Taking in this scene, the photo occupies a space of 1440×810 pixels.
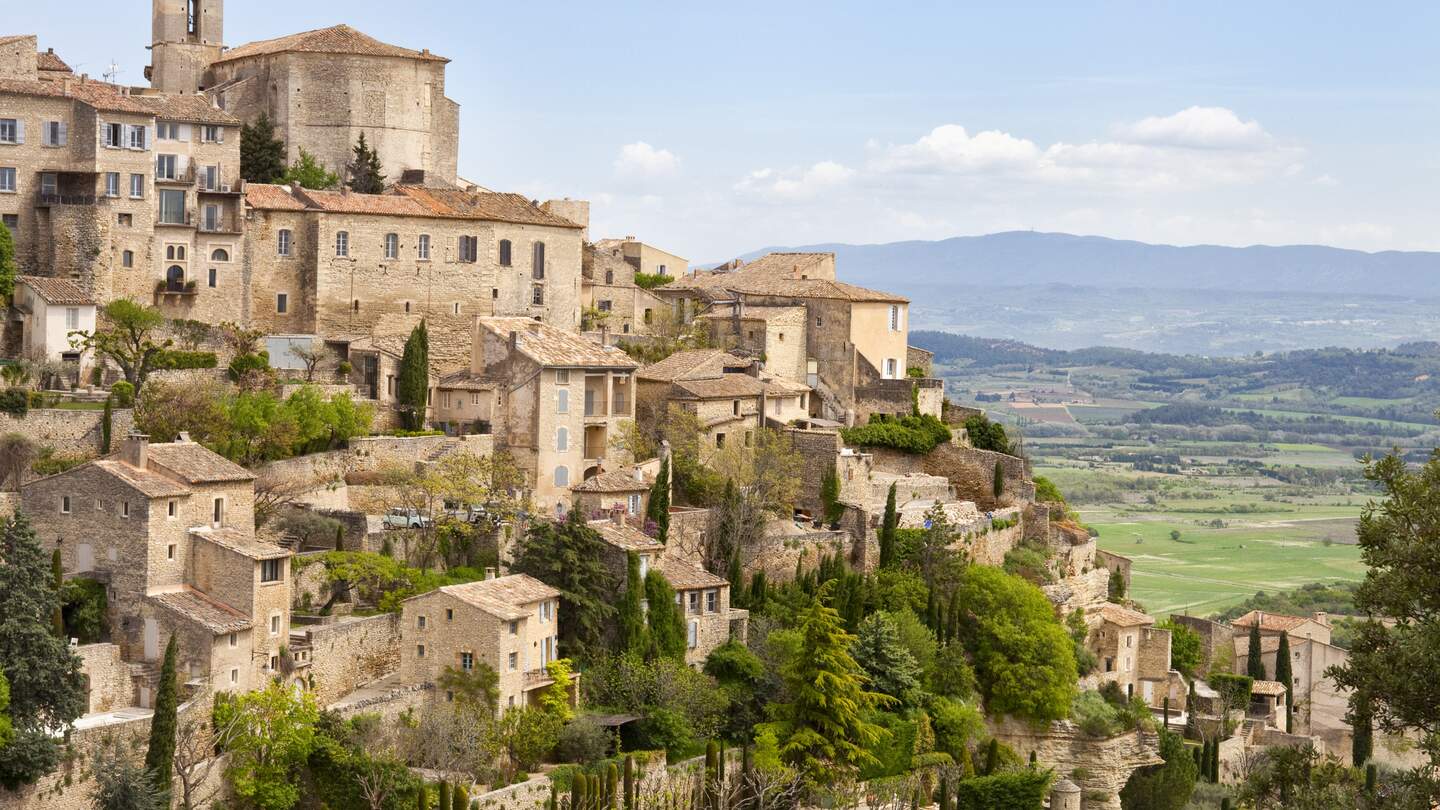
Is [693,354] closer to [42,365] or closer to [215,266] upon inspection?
[215,266]

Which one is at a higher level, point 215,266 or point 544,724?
point 215,266

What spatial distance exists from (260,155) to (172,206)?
737 centimetres

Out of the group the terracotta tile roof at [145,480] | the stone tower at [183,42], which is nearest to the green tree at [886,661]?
the terracotta tile roof at [145,480]

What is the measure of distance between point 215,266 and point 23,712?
2455 centimetres

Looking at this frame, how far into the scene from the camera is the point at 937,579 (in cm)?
5953

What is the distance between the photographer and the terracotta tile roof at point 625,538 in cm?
5134

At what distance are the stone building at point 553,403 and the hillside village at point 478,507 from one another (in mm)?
102

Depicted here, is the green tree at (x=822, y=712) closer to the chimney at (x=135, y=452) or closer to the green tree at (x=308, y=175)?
the chimney at (x=135, y=452)

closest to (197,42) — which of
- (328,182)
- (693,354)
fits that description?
(328,182)

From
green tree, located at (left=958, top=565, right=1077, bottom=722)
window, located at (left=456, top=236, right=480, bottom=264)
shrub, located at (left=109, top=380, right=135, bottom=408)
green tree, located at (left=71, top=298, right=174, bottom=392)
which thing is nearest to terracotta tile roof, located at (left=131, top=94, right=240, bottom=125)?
green tree, located at (left=71, top=298, right=174, bottom=392)

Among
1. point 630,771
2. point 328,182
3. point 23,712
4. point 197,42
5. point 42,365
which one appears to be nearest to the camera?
point 23,712

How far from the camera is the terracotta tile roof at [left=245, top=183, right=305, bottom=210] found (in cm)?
6250

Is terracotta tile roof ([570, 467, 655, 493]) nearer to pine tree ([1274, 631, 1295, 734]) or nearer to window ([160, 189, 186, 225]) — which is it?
window ([160, 189, 186, 225])

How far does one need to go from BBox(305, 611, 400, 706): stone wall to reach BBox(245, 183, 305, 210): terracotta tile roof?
1950cm
